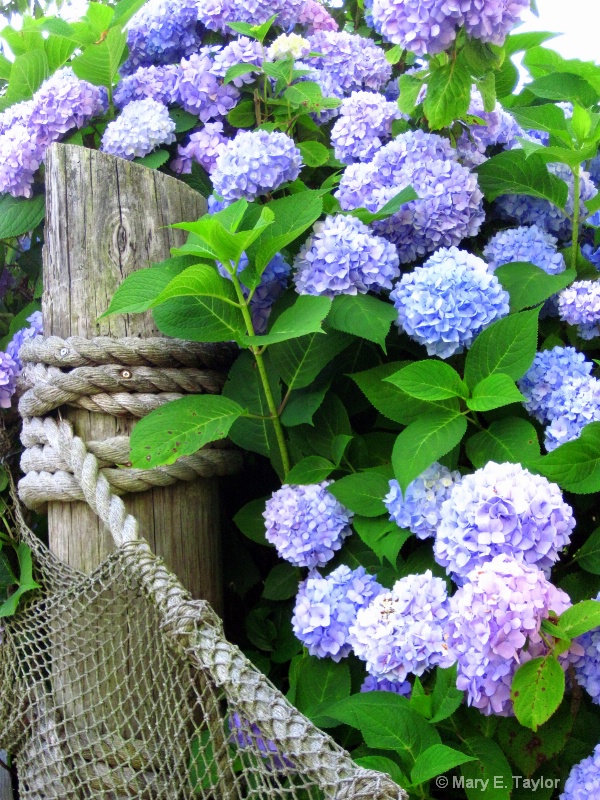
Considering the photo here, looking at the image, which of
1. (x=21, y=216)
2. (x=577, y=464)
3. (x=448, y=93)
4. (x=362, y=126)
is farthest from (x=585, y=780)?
(x=21, y=216)

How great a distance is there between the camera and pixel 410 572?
1.17 m

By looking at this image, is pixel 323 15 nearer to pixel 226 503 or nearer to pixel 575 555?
pixel 226 503

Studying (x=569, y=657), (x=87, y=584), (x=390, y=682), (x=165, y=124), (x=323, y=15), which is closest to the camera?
(x=569, y=657)

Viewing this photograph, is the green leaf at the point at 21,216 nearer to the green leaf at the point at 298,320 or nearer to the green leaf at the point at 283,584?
the green leaf at the point at 298,320

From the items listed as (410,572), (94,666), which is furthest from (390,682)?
(94,666)

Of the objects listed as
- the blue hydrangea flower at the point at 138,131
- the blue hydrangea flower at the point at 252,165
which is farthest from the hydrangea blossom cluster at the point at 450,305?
the blue hydrangea flower at the point at 138,131

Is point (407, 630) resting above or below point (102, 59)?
below

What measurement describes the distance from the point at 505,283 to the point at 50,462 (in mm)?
802

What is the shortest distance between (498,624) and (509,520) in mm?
138

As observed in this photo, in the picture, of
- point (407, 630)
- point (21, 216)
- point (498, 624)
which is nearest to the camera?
point (498, 624)

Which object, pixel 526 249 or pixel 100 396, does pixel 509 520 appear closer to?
pixel 526 249

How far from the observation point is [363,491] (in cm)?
120

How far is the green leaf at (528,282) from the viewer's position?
123 centimetres

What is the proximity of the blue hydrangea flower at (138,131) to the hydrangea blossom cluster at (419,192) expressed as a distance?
0.43m
